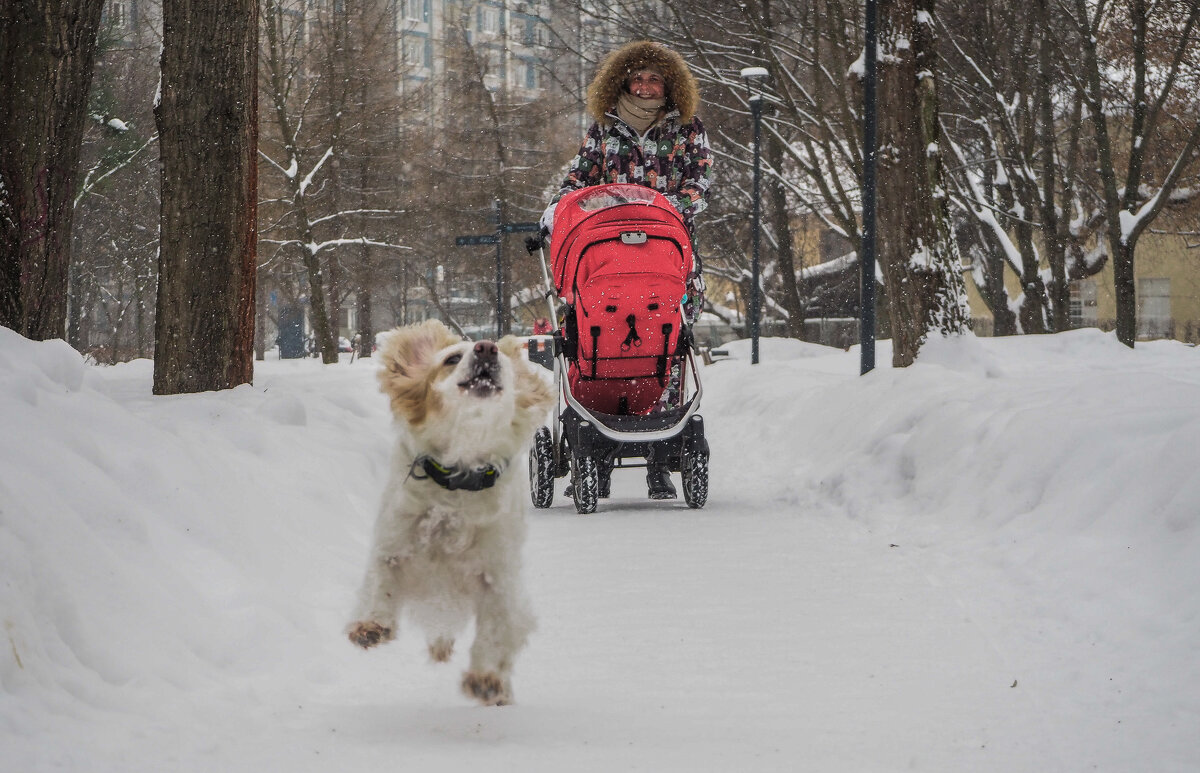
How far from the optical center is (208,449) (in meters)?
5.99

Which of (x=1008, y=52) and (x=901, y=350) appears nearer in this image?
(x=901, y=350)

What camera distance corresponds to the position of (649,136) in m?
8.59

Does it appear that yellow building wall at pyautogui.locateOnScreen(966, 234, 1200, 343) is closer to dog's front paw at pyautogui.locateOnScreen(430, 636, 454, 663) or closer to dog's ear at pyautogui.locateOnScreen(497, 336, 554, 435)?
dog's ear at pyautogui.locateOnScreen(497, 336, 554, 435)

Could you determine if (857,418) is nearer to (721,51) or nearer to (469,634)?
(469,634)

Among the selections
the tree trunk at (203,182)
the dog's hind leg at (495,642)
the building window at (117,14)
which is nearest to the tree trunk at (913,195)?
the tree trunk at (203,182)

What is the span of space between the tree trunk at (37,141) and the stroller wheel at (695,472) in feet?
13.2

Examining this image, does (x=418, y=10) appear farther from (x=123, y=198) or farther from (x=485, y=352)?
(x=485, y=352)

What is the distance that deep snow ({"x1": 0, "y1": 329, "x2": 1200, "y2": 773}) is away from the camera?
3338mm

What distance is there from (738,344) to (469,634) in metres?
25.7

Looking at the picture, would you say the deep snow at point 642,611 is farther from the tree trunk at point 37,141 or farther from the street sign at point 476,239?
the street sign at point 476,239

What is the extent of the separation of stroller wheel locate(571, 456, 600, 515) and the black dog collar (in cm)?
406

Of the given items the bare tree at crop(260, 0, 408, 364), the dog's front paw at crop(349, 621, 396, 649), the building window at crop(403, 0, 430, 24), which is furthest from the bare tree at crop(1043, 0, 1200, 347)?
the building window at crop(403, 0, 430, 24)

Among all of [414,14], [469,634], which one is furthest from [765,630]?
[414,14]

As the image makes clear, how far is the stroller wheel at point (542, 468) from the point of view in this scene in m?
8.52
